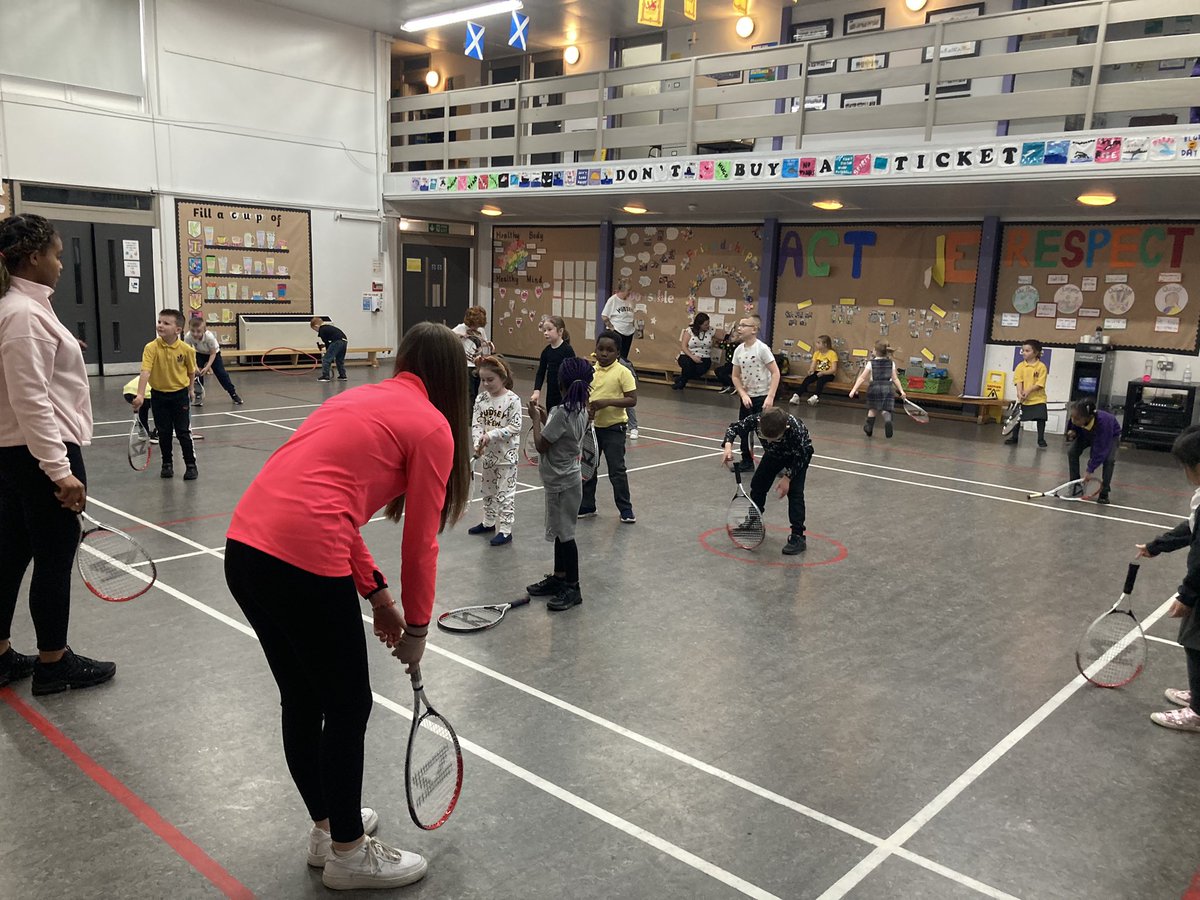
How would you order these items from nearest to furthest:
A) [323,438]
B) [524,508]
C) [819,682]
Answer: [323,438] → [819,682] → [524,508]

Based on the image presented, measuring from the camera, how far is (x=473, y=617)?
6047 mm

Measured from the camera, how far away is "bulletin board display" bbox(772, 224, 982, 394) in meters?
16.9

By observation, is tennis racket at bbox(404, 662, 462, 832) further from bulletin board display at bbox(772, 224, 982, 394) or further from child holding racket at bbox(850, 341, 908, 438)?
bulletin board display at bbox(772, 224, 982, 394)

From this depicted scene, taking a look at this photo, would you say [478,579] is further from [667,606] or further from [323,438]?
[323,438]

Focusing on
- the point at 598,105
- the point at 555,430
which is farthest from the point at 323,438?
the point at 598,105

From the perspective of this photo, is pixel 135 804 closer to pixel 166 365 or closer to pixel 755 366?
pixel 166 365

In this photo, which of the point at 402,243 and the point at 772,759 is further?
the point at 402,243

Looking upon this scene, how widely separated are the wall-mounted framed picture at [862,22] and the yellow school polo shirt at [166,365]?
13289 mm

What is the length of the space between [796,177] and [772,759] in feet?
39.3

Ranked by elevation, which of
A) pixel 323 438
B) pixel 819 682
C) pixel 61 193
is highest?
pixel 61 193

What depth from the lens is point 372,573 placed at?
3.03m

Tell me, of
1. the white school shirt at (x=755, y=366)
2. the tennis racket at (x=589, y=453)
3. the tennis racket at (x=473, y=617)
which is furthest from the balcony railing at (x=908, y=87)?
the tennis racket at (x=473, y=617)

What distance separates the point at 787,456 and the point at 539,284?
1639cm

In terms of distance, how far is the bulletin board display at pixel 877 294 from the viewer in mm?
16891
